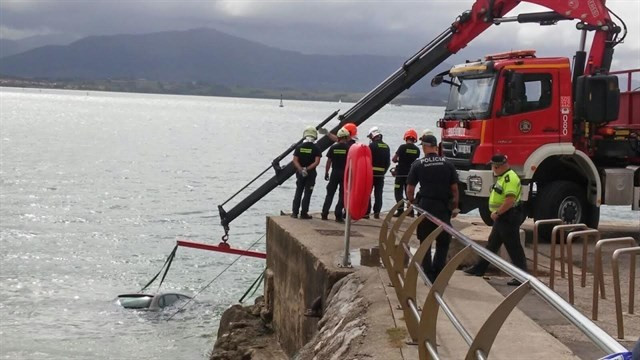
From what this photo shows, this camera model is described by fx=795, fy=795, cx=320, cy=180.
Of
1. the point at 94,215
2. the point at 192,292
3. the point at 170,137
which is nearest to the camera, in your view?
the point at 192,292

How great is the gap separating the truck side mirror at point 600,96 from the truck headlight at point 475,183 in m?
2.06

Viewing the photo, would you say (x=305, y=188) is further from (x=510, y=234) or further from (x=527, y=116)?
(x=510, y=234)

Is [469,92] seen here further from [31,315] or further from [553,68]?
[31,315]

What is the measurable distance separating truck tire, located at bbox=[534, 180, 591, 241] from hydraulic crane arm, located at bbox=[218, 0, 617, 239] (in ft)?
6.63

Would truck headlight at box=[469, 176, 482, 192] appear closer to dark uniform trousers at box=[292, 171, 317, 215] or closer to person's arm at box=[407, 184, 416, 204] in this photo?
dark uniform trousers at box=[292, 171, 317, 215]

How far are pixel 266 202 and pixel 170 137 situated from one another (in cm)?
5433

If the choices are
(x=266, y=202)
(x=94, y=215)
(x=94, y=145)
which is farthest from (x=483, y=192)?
(x=94, y=145)

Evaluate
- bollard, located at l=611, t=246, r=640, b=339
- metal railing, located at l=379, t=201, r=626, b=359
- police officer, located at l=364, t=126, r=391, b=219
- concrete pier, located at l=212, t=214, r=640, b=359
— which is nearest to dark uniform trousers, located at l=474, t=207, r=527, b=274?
concrete pier, located at l=212, t=214, r=640, b=359

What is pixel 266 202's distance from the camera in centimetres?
3728

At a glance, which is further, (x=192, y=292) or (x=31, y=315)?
(x=192, y=292)

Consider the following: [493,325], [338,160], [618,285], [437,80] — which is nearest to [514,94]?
[437,80]

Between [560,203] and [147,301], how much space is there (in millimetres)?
9302

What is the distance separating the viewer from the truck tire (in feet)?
43.2

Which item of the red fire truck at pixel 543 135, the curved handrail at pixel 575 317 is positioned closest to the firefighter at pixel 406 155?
the red fire truck at pixel 543 135
